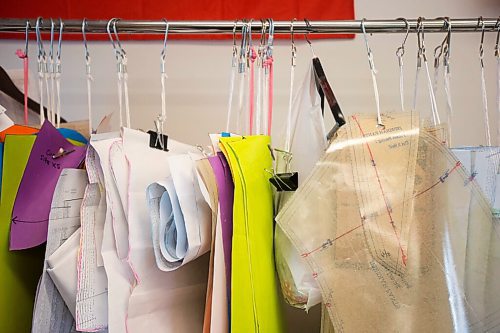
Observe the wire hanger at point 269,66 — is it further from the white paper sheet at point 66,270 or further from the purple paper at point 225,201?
the white paper sheet at point 66,270

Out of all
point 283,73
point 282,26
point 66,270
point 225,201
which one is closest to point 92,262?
point 66,270

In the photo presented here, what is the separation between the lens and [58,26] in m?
0.64

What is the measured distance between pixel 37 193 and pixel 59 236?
0.07 metres

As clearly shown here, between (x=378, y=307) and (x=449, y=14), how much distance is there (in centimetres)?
80

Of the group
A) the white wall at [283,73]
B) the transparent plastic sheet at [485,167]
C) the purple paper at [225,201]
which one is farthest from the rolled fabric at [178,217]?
the white wall at [283,73]

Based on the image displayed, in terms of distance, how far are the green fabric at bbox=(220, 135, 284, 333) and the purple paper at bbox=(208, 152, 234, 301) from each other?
17 millimetres

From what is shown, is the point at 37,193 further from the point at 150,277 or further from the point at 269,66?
the point at 269,66

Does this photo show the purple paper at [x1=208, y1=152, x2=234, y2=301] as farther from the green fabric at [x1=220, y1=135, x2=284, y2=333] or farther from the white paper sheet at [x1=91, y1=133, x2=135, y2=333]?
the white paper sheet at [x1=91, y1=133, x2=135, y2=333]

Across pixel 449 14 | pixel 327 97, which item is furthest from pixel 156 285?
pixel 449 14

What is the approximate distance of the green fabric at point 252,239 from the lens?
489mm

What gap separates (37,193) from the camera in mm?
556

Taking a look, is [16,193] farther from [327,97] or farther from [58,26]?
[327,97]

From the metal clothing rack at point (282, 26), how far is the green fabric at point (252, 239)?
20 cm

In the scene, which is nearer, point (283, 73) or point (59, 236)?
point (59, 236)
